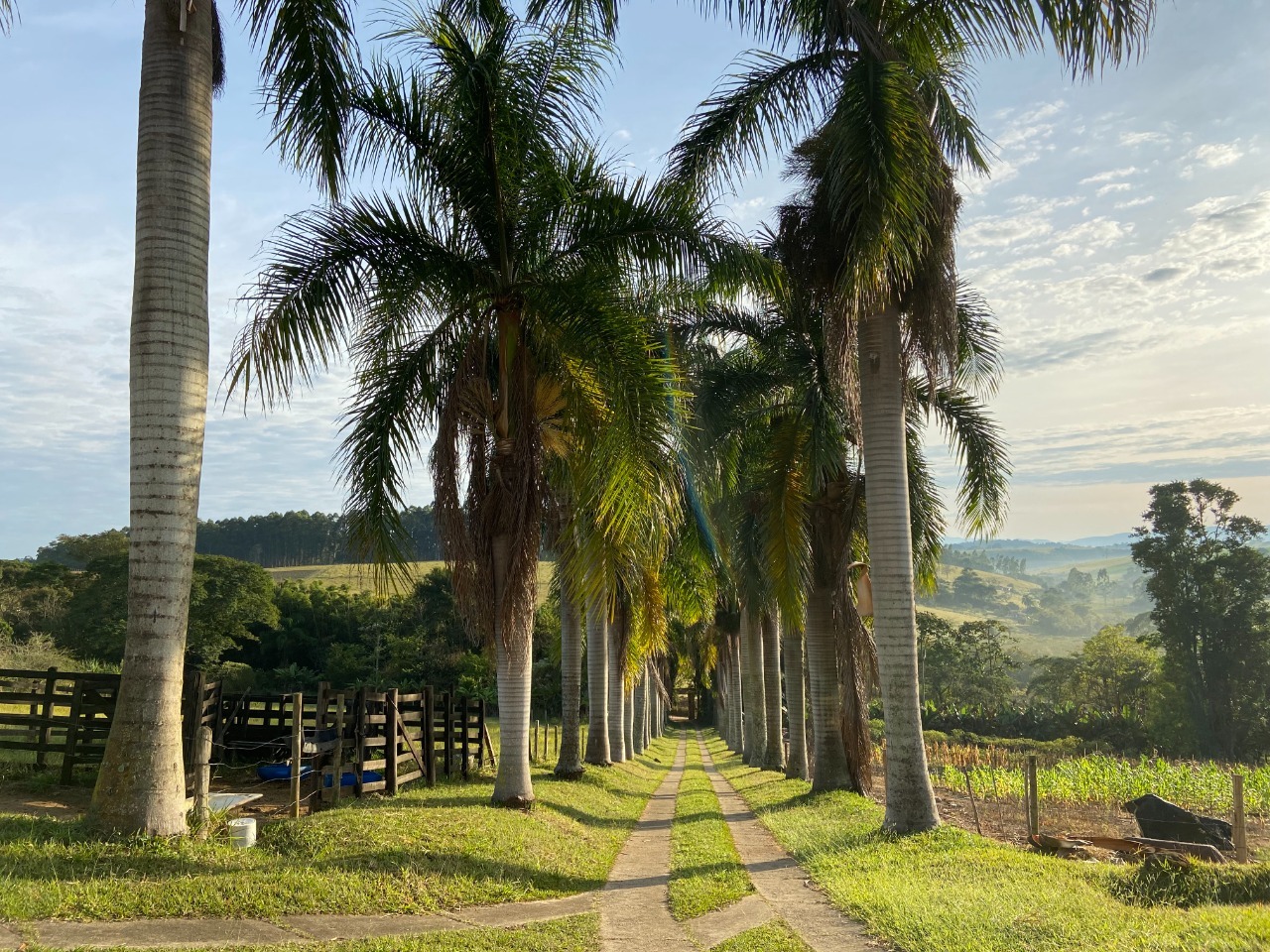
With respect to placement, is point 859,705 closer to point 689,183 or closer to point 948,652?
point 689,183

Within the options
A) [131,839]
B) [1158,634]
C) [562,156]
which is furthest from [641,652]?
[1158,634]

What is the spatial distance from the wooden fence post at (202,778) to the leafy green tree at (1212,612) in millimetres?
54956

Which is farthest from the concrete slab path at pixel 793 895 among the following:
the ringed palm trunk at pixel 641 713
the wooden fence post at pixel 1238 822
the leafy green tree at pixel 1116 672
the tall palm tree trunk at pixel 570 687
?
the leafy green tree at pixel 1116 672

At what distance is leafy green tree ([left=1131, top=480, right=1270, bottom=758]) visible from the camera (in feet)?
164

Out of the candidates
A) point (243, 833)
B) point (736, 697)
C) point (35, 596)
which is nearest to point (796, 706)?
point (243, 833)

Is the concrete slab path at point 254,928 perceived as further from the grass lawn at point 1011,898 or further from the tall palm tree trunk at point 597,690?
the tall palm tree trunk at point 597,690

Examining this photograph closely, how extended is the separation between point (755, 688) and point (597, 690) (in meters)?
8.47

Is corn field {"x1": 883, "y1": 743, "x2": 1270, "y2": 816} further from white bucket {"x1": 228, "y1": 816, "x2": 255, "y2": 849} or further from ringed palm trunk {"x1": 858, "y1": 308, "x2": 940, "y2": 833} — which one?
white bucket {"x1": 228, "y1": 816, "x2": 255, "y2": 849}

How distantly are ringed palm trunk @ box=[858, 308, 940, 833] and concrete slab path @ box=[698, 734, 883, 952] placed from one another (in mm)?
1786

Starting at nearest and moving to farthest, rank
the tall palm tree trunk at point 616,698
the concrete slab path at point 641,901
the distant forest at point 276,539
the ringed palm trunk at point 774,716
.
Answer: the concrete slab path at point 641,901 → the tall palm tree trunk at point 616,698 → the ringed palm trunk at point 774,716 → the distant forest at point 276,539

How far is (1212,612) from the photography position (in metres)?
51.5

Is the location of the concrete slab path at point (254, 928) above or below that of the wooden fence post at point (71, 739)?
below

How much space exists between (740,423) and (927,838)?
377 inches

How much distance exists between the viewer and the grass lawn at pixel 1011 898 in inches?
247
